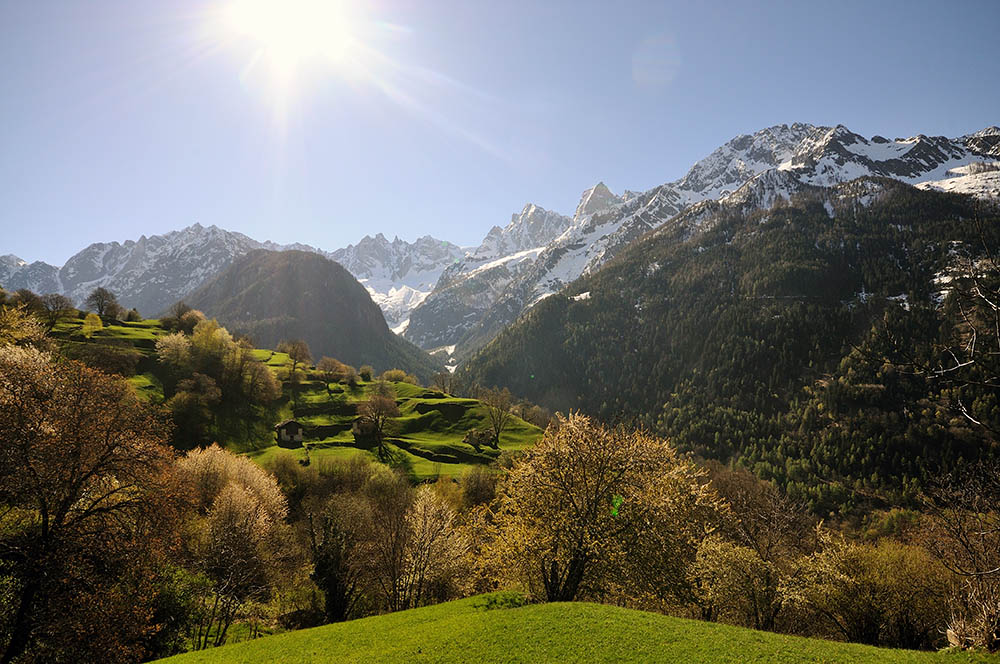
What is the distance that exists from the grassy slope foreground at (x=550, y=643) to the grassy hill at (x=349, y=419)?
57887 mm

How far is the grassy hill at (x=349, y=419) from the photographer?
95.5 meters

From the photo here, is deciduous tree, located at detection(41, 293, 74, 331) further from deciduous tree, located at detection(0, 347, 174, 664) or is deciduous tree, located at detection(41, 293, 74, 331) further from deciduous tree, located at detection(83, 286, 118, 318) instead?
deciduous tree, located at detection(0, 347, 174, 664)

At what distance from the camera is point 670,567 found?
2803cm

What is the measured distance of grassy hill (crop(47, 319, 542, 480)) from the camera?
313 feet

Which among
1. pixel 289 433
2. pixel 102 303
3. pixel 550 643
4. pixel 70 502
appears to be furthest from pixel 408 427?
pixel 550 643

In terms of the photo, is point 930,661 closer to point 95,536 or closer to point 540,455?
point 540,455

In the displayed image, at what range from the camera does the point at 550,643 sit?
1969cm

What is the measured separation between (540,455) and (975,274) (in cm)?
2353

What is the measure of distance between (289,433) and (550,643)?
96.7m

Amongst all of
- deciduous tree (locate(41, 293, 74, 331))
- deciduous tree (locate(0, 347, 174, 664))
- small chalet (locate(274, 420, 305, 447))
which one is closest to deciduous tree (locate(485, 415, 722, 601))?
deciduous tree (locate(0, 347, 174, 664))

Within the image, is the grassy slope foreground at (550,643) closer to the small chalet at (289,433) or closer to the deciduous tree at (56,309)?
the small chalet at (289,433)

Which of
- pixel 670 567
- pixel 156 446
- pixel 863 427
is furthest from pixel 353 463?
pixel 863 427

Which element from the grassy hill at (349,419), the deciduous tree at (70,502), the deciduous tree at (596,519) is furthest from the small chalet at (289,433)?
the deciduous tree at (596,519)

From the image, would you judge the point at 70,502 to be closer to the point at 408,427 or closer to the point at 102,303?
the point at 408,427
